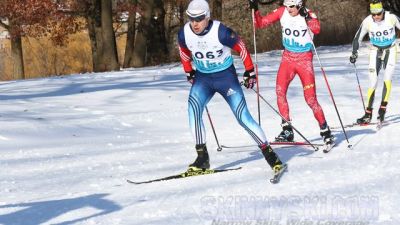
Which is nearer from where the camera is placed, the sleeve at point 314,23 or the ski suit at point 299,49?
the sleeve at point 314,23

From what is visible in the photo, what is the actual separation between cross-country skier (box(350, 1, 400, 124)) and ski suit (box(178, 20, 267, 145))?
4.27 m

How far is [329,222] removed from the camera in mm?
5387

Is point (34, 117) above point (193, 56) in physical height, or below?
below

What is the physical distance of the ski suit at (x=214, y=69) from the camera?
7203mm

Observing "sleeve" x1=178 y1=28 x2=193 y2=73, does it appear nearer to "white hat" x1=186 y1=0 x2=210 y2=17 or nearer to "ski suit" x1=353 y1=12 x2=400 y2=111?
"white hat" x1=186 y1=0 x2=210 y2=17

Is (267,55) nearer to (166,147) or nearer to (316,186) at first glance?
(166,147)

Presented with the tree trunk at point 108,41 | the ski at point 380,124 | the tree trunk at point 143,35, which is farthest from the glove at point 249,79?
the tree trunk at point 143,35

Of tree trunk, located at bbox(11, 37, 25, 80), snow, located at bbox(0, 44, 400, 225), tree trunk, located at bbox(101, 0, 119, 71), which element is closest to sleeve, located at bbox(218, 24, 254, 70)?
snow, located at bbox(0, 44, 400, 225)

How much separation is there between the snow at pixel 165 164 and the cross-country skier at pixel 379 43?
1.73ft

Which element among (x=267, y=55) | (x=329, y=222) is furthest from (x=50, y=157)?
(x=267, y=55)

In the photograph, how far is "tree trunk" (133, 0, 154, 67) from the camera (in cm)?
2673

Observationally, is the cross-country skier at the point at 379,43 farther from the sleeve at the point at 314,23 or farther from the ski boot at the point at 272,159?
the ski boot at the point at 272,159

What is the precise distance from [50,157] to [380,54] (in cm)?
573

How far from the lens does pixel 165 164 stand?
27.8 feet
